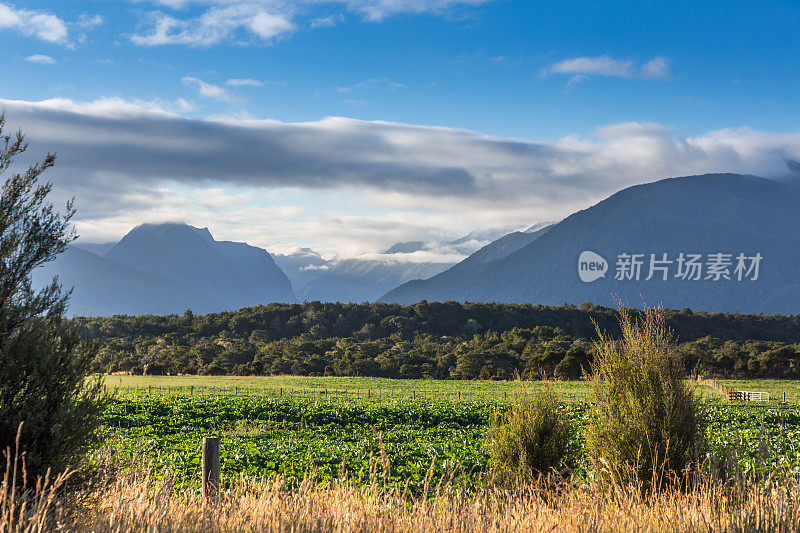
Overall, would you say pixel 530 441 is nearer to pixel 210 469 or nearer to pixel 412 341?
pixel 210 469

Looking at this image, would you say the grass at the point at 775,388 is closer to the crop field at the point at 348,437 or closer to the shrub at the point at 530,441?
the crop field at the point at 348,437

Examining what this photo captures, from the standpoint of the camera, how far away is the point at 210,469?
8305 millimetres

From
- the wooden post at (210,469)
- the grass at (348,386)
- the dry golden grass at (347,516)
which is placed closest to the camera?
the dry golden grass at (347,516)

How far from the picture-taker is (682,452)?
366 inches

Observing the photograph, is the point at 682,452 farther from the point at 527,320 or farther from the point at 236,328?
the point at 527,320

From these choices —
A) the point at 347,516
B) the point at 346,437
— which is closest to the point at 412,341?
the point at 346,437

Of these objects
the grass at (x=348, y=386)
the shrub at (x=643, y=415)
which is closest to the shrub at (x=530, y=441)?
the shrub at (x=643, y=415)

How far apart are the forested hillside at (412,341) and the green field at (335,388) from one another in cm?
542

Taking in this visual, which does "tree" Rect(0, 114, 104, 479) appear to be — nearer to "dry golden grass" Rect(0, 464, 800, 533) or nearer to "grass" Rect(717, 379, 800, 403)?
"dry golden grass" Rect(0, 464, 800, 533)

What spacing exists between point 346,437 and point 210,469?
19.1 meters

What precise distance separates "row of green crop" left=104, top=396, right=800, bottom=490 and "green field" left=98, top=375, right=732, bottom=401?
1105cm

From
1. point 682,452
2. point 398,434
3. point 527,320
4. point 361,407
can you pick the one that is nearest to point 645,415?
point 682,452

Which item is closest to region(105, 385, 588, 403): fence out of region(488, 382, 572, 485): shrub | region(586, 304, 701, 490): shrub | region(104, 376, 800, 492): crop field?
region(104, 376, 800, 492): crop field

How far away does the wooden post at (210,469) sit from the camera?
26.6 ft
